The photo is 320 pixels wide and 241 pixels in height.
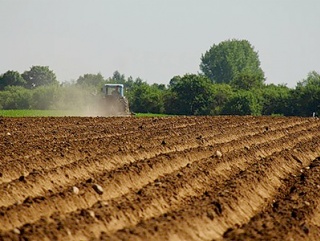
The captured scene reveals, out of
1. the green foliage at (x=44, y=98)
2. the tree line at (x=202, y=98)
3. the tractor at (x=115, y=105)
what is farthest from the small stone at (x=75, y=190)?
the green foliage at (x=44, y=98)

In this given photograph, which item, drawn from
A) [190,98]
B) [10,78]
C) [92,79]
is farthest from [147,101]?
[92,79]

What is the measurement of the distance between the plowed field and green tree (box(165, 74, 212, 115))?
43325 millimetres

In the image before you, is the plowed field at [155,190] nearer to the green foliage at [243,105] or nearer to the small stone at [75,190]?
the small stone at [75,190]

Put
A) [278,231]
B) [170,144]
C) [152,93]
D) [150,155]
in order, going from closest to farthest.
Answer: [278,231]
[150,155]
[170,144]
[152,93]

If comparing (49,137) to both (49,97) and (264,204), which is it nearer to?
(264,204)

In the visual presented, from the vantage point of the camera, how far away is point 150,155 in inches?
666

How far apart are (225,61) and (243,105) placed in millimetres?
68467

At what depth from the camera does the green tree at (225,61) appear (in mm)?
128375

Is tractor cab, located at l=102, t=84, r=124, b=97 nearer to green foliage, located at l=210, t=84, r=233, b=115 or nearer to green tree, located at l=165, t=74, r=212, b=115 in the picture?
green tree, located at l=165, t=74, r=212, b=115

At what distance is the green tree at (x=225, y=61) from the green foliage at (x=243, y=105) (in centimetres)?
6486

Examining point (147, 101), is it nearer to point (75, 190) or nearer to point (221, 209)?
point (75, 190)

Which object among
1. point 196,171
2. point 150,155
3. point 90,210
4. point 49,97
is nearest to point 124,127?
point 150,155

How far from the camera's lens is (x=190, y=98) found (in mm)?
64812

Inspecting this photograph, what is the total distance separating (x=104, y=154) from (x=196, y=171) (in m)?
2.62
